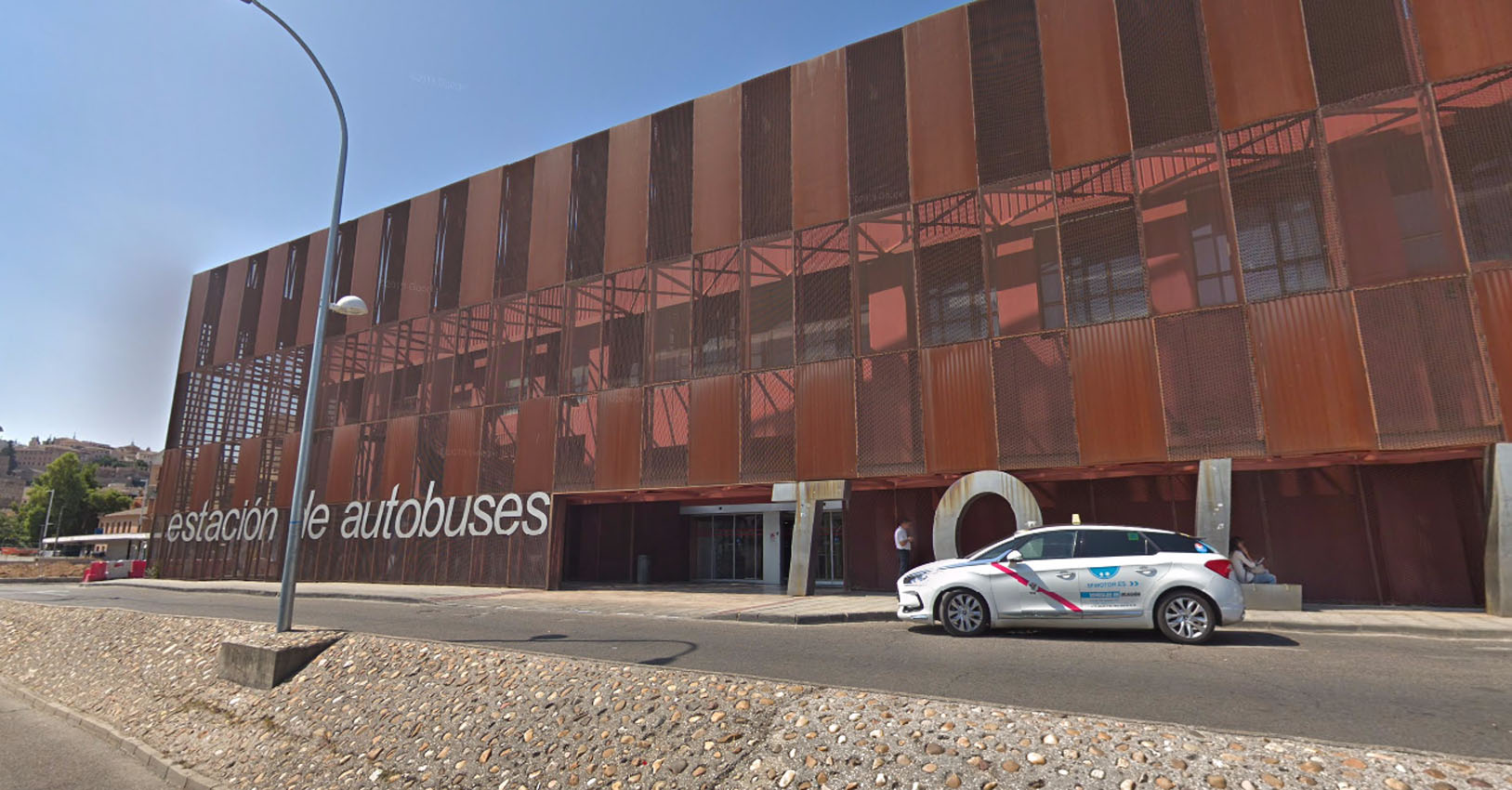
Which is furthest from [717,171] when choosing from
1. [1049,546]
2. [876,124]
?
[1049,546]

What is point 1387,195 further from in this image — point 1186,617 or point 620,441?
point 620,441

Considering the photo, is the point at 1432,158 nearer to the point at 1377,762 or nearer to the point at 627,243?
the point at 1377,762

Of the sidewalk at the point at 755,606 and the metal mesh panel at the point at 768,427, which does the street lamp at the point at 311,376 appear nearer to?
the sidewalk at the point at 755,606

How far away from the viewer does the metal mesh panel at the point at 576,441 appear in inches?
854

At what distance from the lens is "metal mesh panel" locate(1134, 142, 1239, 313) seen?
1459 centimetres

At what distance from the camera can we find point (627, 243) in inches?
890

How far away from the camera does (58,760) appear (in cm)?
910

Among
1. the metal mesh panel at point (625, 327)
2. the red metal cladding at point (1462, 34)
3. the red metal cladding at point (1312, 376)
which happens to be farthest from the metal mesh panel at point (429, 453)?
the red metal cladding at point (1462, 34)

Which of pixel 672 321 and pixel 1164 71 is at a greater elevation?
pixel 1164 71

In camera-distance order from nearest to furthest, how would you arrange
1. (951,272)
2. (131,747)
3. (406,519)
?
(131,747) → (951,272) → (406,519)

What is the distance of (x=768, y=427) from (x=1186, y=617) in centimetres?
1132

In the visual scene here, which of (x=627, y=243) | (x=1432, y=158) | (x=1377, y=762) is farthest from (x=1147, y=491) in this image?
(x=627, y=243)

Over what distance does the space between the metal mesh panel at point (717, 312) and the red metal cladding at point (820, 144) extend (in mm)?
2423

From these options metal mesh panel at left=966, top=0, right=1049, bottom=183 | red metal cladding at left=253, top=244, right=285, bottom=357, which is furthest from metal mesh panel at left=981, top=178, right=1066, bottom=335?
red metal cladding at left=253, top=244, right=285, bottom=357
